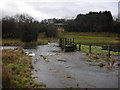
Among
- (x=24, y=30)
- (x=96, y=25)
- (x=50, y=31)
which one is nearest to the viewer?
(x=24, y=30)

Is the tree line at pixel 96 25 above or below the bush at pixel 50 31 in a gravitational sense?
above

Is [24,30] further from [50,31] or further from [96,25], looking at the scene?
[96,25]

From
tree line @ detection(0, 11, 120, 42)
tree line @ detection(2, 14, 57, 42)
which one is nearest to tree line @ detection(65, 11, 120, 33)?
tree line @ detection(0, 11, 120, 42)

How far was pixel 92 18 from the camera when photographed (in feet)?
281

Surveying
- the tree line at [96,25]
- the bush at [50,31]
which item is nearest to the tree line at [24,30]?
the bush at [50,31]

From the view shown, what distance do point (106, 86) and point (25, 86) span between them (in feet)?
14.7

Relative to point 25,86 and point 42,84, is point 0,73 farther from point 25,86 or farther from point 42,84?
point 42,84

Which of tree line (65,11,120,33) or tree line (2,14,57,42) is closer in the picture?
tree line (2,14,57,42)

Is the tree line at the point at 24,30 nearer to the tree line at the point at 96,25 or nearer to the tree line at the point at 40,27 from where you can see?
the tree line at the point at 40,27

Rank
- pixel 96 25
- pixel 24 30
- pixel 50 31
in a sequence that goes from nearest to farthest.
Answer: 1. pixel 24 30
2. pixel 50 31
3. pixel 96 25

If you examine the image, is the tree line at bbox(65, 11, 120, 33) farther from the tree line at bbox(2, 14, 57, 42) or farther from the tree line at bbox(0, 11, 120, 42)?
the tree line at bbox(2, 14, 57, 42)

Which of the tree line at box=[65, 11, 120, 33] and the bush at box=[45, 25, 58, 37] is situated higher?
the tree line at box=[65, 11, 120, 33]

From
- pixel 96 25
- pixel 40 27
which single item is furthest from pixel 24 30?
pixel 96 25

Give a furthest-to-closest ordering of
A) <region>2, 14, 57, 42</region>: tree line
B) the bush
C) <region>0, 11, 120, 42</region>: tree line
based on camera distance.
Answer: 1. the bush
2. <region>0, 11, 120, 42</region>: tree line
3. <region>2, 14, 57, 42</region>: tree line
